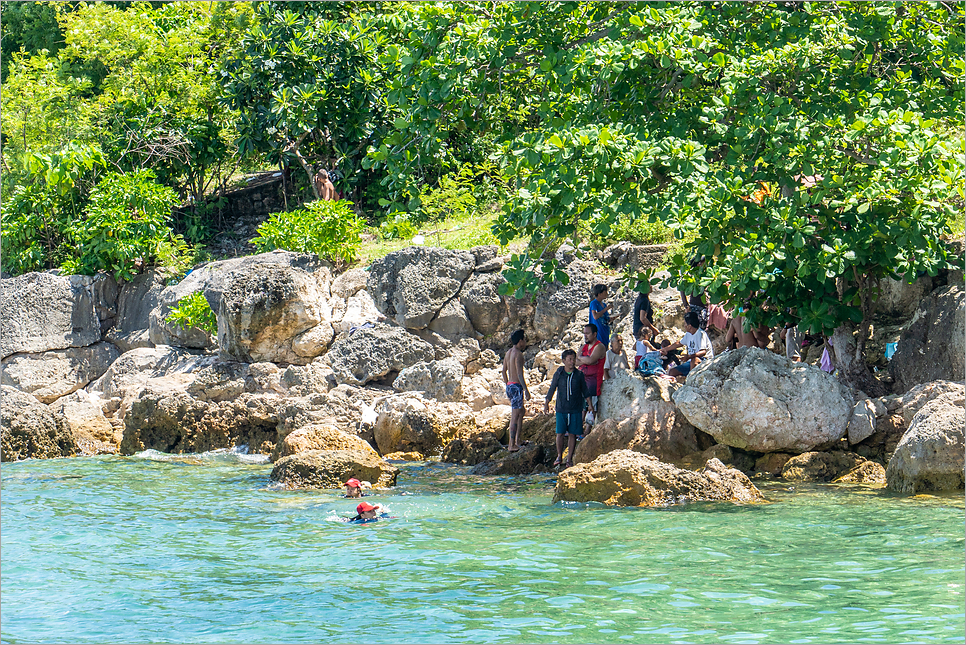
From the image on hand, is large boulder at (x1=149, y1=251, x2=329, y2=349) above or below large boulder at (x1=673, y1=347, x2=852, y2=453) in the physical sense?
above

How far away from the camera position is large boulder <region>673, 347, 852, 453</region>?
496 inches

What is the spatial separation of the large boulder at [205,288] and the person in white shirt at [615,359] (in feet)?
24.0

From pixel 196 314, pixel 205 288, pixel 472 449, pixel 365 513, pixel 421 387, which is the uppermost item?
pixel 205 288

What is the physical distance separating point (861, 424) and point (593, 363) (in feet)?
11.6

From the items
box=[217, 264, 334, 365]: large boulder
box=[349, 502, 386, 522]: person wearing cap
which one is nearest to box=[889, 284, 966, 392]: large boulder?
box=[349, 502, 386, 522]: person wearing cap

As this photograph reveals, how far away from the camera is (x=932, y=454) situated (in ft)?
36.7

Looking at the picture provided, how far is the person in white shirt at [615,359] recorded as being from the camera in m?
14.1

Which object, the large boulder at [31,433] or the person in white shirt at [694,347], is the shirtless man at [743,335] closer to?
the person in white shirt at [694,347]

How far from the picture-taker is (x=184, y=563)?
9.06 m

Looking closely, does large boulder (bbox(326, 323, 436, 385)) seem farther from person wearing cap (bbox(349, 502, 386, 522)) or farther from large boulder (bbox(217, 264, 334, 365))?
person wearing cap (bbox(349, 502, 386, 522))

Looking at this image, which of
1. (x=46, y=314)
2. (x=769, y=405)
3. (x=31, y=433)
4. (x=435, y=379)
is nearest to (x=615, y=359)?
(x=769, y=405)

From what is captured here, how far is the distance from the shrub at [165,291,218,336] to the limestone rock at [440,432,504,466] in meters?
6.60

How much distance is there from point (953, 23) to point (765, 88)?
2476mm

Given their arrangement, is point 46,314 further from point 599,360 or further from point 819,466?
point 819,466
